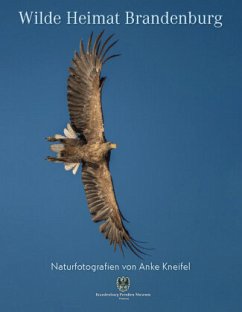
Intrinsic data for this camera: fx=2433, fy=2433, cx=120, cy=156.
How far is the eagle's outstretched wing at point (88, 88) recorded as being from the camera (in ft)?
110

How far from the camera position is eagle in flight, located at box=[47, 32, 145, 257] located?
3347 cm

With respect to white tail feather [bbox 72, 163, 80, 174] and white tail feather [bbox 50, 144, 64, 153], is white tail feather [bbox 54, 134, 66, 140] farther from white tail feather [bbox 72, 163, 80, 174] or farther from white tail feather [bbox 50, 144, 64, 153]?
white tail feather [bbox 72, 163, 80, 174]

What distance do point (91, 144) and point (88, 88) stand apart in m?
0.79

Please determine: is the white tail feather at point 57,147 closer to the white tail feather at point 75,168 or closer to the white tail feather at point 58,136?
the white tail feather at point 58,136

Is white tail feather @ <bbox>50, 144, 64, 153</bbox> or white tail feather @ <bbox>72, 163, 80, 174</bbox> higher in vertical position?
white tail feather @ <bbox>50, 144, 64, 153</bbox>

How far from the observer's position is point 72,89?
33.5 meters

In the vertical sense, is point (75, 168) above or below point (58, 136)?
below

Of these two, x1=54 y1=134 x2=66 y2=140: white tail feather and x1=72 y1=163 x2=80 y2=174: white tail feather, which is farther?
x1=72 y1=163 x2=80 y2=174: white tail feather

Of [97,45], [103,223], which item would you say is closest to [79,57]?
[97,45]

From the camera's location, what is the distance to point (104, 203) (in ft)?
112

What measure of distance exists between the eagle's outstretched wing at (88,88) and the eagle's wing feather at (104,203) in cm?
57

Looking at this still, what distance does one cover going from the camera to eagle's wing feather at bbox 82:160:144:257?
33844mm

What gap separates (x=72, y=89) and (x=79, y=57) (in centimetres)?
45

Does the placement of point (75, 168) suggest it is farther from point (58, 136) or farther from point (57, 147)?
point (58, 136)
